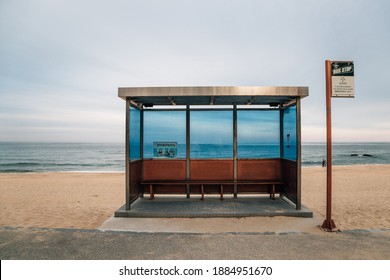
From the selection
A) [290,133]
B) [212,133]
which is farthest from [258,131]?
[212,133]

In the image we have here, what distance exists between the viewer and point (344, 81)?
5.13m

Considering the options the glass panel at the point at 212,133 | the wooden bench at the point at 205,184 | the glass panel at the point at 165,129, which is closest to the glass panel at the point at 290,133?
the wooden bench at the point at 205,184

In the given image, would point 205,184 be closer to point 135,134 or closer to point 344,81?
point 135,134

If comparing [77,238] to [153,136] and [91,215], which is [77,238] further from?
[153,136]

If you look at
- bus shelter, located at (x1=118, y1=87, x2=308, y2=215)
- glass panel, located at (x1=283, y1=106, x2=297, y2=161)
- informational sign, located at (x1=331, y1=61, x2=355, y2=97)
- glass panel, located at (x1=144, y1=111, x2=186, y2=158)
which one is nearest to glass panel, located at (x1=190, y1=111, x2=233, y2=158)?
bus shelter, located at (x1=118, y1=87, x2=308, y2=215)

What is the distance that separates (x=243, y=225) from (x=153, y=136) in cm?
387

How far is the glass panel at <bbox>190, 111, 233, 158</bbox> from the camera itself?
7777 mm

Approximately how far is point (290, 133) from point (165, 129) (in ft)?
11.9

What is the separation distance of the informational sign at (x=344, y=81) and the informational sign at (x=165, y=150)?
4.54 meters

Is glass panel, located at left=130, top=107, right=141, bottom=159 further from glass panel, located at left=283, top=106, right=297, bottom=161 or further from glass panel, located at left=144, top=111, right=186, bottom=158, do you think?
glass panel, located at left=283, top=106, right=297, bottom=161

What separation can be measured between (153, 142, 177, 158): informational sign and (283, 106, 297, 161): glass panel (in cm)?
329

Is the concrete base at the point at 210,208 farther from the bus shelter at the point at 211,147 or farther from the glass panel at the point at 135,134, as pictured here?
the glass panel at the point at 135,134

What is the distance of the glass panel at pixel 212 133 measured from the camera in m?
7.78
